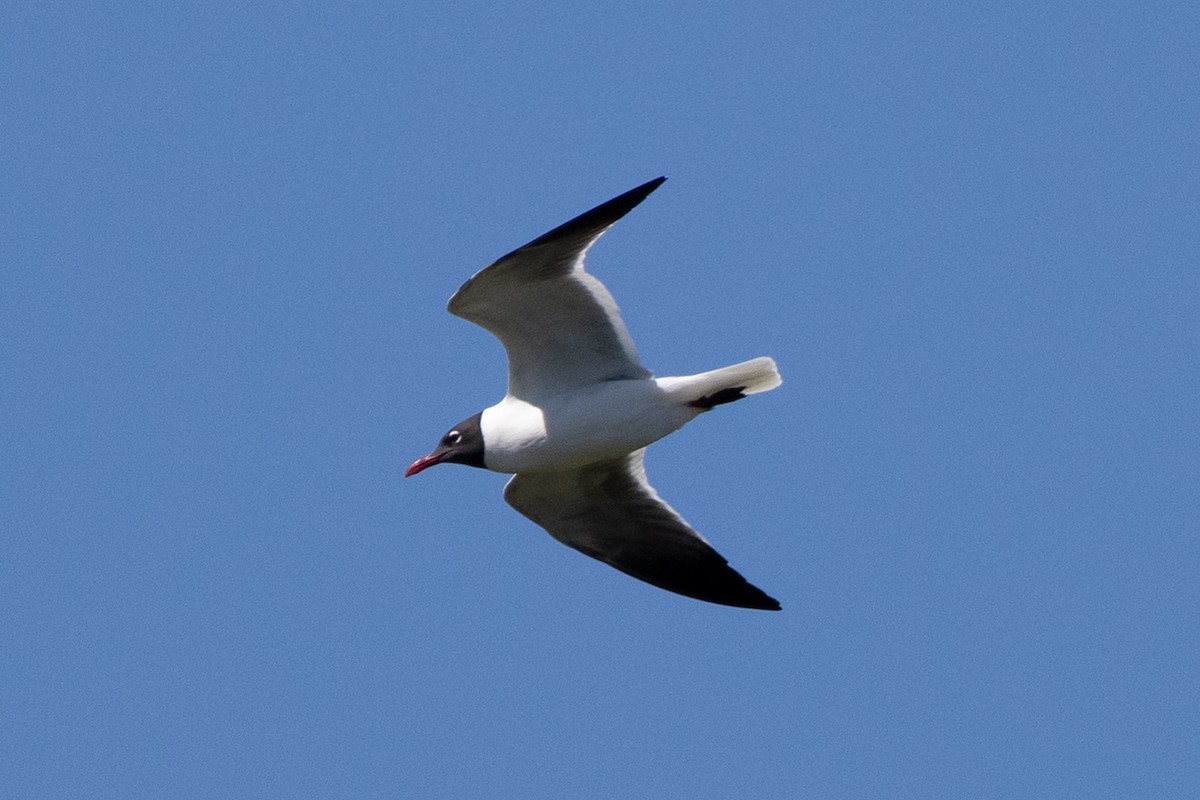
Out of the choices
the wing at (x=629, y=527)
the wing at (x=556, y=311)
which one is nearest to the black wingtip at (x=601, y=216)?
the wing at (x=556, y=311)

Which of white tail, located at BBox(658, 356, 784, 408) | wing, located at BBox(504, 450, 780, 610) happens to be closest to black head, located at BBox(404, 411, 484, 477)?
wing, located at BBox(504, 450, 780, 610)

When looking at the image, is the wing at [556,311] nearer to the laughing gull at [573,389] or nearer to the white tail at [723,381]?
the laughing gull at [573,389]

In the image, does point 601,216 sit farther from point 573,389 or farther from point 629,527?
point 629,527

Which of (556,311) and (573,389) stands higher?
(556,311)

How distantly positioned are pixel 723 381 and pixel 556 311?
1.03 meters

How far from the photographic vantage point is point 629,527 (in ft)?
39.8

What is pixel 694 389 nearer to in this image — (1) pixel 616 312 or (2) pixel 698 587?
(1) pixel 616 312

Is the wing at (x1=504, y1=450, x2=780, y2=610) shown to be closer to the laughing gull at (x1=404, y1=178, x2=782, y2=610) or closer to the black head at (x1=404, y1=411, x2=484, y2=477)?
the laughing gull at (x1=404, y1=178, x2=782, y2=610)

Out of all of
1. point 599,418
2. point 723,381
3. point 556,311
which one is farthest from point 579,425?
point 723,381

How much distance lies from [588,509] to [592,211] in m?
2.42

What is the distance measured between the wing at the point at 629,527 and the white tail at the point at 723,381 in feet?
4.17

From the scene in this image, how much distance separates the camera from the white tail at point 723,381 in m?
10.8

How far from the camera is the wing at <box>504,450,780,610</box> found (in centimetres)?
1192

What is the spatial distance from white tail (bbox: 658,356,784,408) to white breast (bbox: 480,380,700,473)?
2.9 inches
